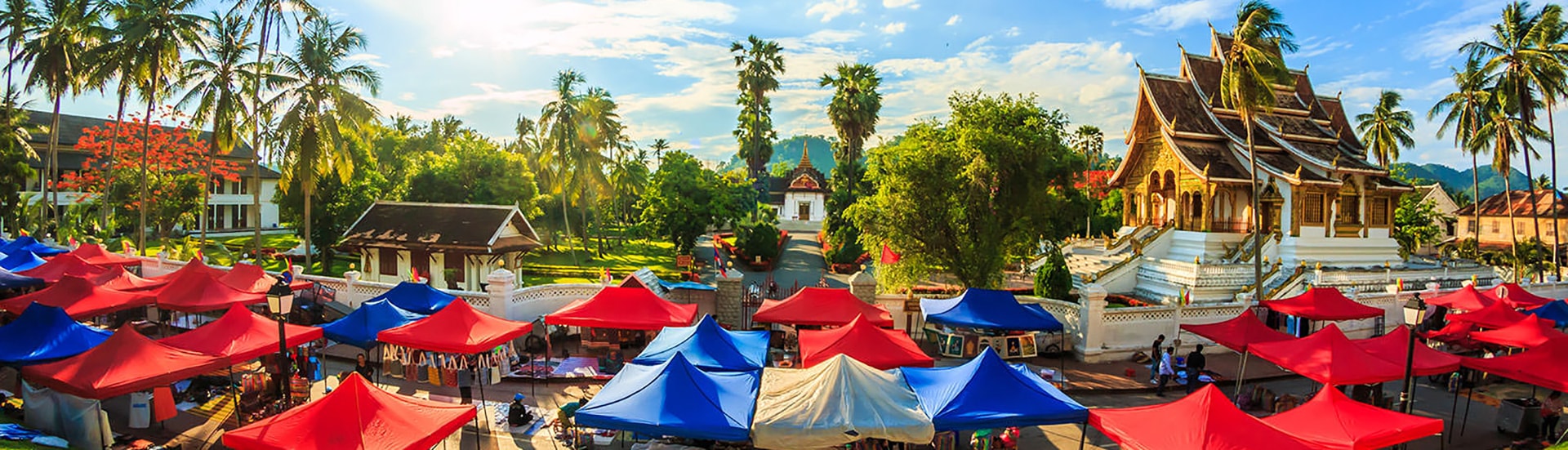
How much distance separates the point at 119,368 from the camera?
1152 centimetres

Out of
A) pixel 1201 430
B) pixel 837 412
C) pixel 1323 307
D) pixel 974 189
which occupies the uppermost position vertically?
pixel 974 189

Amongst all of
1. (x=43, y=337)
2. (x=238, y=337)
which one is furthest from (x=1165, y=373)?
(x=43, y=337)

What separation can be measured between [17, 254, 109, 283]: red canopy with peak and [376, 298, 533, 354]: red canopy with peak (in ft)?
45.2

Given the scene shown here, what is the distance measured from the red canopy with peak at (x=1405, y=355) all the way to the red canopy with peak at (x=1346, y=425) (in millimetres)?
3628

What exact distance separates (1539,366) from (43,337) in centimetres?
2475

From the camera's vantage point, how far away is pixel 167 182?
1642 inches

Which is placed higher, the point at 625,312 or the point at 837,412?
the point at 625,312

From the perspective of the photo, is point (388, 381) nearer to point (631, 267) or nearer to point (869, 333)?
point (869, 333)

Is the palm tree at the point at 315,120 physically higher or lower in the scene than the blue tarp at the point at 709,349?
higher

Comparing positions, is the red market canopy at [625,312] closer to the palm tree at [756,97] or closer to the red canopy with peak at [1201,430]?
the red canopy with peak at [1201,430]

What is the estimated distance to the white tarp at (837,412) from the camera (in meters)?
10.4

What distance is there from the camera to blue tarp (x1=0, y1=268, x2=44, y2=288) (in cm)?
2059

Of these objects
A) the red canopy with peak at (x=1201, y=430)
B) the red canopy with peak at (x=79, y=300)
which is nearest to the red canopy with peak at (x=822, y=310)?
the red canopy with peak at (x=1201, y=430)

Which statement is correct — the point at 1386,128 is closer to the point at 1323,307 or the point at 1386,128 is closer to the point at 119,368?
the point at 1323,307
